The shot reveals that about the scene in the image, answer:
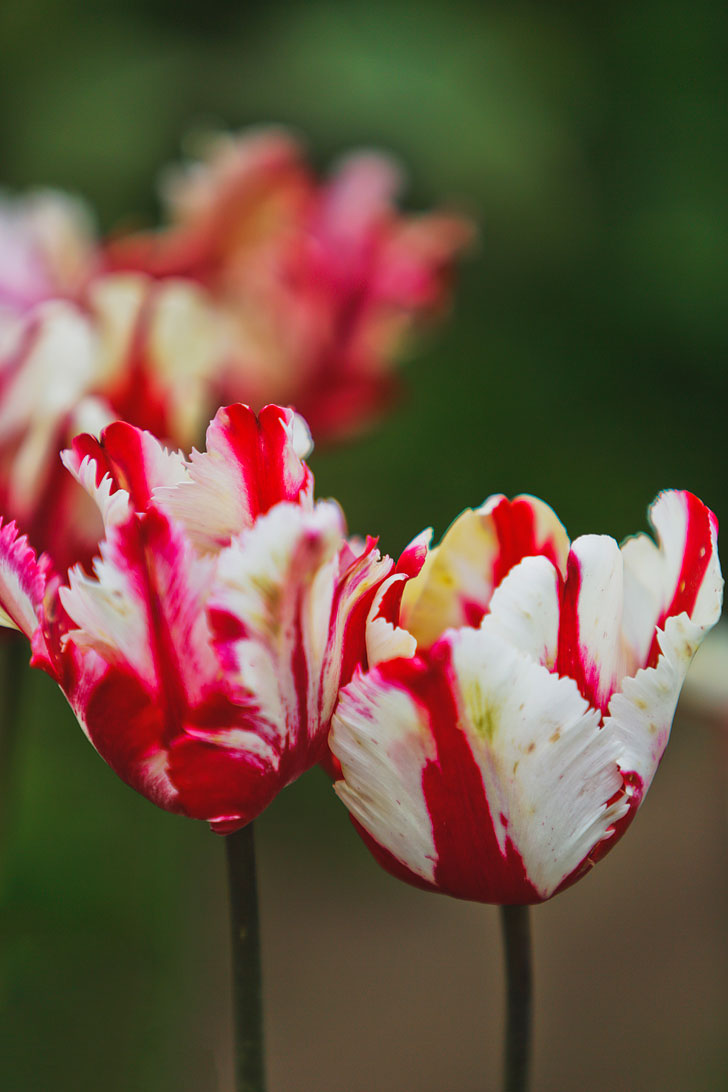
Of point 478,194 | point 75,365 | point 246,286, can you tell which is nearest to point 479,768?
point 75,365

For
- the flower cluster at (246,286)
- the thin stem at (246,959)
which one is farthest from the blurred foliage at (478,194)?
the thin stem at (246,959)

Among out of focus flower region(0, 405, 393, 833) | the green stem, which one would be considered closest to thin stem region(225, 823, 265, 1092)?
out of focus flower region(0, 405, 393, 833)

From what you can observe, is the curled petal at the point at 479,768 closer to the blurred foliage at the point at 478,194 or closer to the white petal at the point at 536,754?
the white petal at the point at 536,754

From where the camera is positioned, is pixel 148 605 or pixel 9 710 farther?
pixel 9 710

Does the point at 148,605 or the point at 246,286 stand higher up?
the point at 246,286

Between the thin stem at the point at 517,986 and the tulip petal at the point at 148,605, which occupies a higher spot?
the tulip petal at the point at 148,605

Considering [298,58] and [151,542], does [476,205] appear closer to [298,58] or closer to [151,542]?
[298,58]

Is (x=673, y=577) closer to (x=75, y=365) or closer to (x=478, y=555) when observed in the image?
(x=478, y=555)
